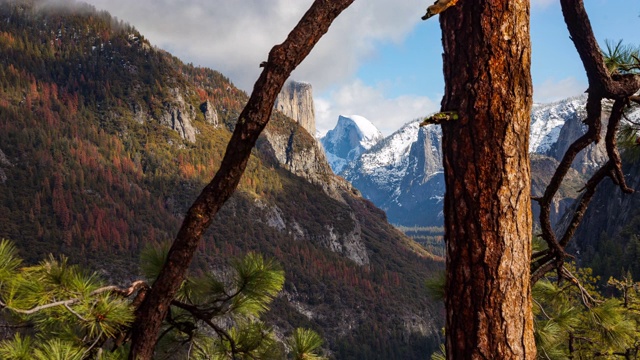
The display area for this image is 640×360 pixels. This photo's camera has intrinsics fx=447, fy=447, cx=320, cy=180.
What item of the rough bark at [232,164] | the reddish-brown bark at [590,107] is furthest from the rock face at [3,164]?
the reddish-brown bark at [590,107]

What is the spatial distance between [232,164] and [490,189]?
1336 millimetres

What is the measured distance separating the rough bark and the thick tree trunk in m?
0.80

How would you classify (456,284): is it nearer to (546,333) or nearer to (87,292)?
(546,333)

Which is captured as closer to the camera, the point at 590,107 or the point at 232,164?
the point at 232,164

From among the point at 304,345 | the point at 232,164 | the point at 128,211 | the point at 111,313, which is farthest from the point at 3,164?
the point at 232,164

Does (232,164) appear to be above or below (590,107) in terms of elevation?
below

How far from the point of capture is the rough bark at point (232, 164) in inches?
88.6

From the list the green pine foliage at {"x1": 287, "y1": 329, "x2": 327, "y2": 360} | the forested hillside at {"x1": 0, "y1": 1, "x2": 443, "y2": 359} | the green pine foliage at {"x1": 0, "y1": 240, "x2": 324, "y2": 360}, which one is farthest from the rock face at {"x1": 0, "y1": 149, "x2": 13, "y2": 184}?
the green pine foliage at {"x1": 287, "y1": 329, "x2": 327, "y2": 360}

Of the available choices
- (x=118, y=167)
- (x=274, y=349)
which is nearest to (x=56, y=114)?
(x=118, y=167)

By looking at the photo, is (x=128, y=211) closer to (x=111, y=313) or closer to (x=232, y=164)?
(x=111, y=313)

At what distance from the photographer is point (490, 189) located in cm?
232

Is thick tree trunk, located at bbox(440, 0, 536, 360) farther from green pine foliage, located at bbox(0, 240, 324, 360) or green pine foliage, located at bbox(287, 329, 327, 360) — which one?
green pine foliage, located at bbox(0, 240, 324, 360)

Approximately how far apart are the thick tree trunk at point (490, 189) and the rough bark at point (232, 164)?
0.80m

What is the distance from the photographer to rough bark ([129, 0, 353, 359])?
7.38 ft
